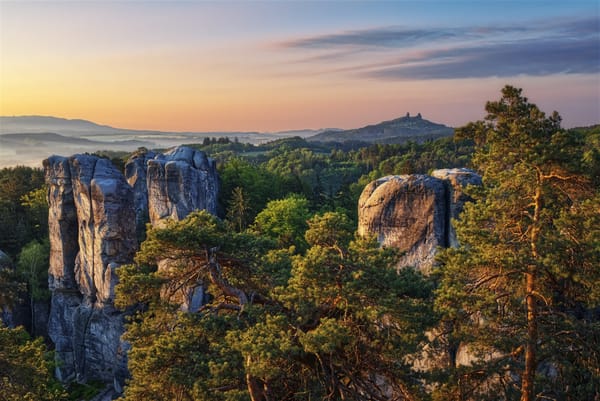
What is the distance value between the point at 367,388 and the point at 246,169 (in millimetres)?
41292

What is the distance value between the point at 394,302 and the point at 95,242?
26.0m

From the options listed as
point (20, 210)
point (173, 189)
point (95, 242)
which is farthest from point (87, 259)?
point (20, 210)

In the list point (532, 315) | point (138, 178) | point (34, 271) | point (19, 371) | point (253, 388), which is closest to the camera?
point (253, 388)

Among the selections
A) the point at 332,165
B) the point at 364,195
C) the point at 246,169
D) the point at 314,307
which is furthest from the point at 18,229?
the point at 332,165

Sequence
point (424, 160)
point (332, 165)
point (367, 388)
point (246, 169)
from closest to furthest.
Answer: point (367, 388) < point (246, 169) < point (424, 160) < point (332, 165)

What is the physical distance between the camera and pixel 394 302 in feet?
A: 33.0

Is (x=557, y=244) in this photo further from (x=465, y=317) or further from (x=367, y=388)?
(x=367, y=388)

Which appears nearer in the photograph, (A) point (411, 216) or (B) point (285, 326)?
(B) point (285, 326)

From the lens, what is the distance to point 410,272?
11.8 m

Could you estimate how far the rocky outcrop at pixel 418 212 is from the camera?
882 inches

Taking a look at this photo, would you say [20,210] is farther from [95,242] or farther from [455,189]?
[455,189]

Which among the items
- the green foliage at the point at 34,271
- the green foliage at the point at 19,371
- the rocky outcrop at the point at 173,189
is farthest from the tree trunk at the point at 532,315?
the green foliage at the point at 34,271

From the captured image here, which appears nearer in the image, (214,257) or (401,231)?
(214,257)

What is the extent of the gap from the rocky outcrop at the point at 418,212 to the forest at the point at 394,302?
9247mm
